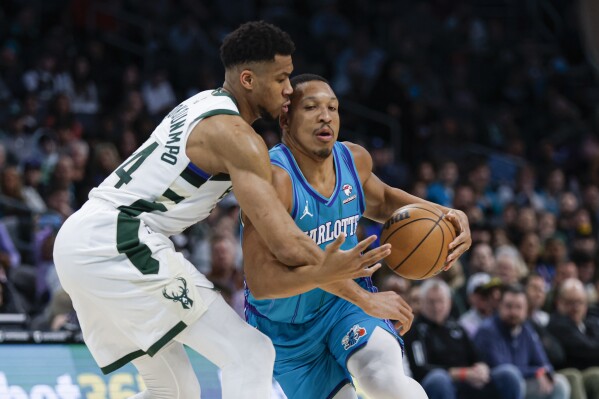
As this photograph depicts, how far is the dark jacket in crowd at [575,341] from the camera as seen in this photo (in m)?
8.97

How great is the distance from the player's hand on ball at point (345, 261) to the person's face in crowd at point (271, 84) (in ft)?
2.57

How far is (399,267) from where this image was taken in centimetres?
504

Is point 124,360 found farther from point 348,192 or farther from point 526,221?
point 526,221

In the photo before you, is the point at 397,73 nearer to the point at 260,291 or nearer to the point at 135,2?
the point at 135,2

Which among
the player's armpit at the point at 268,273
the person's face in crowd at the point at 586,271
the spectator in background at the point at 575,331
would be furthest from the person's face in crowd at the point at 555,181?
the player's armpit at the point at 268,273

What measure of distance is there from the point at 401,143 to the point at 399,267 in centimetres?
918

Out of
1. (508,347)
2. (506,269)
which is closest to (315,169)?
(508,347)

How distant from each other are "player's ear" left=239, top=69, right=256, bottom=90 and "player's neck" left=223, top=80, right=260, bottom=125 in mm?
39

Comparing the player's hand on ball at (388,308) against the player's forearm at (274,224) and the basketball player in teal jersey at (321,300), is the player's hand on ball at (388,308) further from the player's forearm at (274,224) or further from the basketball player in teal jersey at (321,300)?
the player's forearm at (274,224)

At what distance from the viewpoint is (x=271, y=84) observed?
4.54m

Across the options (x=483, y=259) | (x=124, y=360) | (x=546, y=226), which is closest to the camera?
(x=124, y=360)

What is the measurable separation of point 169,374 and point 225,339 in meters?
0.44

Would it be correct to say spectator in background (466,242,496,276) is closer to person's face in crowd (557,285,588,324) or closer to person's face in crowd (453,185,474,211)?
person's face in crowd (557,285,588,324)

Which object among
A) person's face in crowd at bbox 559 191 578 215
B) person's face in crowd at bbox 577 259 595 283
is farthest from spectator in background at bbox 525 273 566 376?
person's face in crowd at bbox 559 191 578 215
